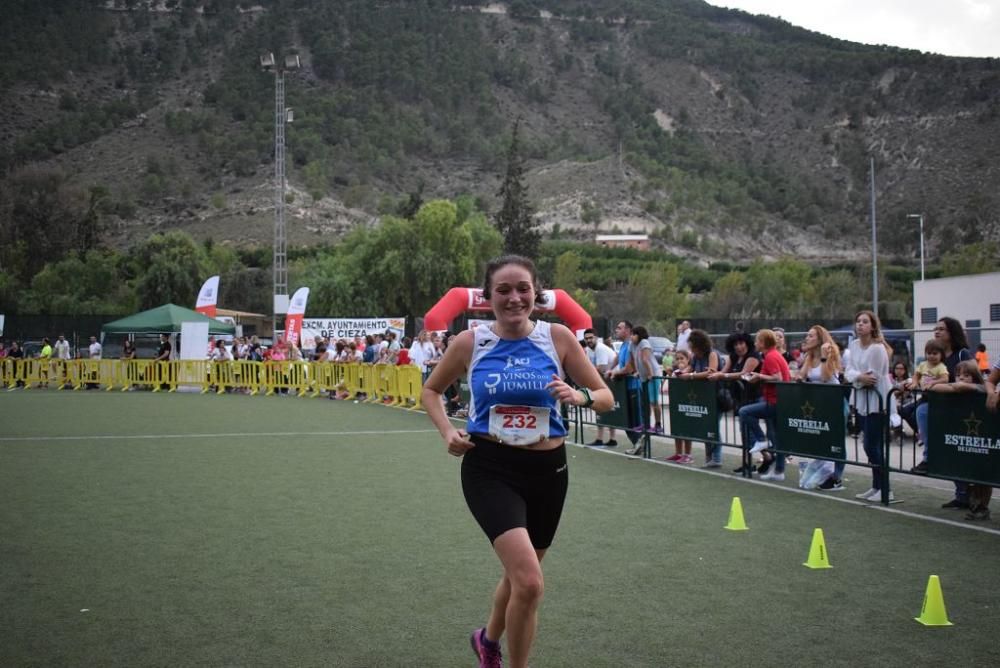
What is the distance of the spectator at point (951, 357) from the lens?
34.1 ft

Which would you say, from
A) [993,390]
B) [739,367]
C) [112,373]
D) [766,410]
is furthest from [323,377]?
[993,390]

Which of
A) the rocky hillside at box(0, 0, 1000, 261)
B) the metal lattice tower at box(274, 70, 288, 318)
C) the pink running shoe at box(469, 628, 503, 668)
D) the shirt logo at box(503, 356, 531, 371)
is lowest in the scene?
the pink running shoe at box(469, 628, 503, 668)

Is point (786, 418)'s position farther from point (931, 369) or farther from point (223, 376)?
point (223, 376)

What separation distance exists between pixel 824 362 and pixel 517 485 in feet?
28.6

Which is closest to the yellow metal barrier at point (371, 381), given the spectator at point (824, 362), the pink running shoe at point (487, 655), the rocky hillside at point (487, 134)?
the spectator at point (824, 362)

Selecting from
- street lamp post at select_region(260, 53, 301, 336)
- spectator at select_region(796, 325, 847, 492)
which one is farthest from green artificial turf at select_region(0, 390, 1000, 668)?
street lamp post at select_region(260, 53, 301, 336)

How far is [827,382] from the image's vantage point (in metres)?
12.7

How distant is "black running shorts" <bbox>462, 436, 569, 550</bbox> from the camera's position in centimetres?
464

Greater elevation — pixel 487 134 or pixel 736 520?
pixel 487 134

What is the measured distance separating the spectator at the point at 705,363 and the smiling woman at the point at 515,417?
9244 millimetres

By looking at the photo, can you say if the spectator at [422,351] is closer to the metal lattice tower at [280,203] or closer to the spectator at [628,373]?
the spectator at [628,373]

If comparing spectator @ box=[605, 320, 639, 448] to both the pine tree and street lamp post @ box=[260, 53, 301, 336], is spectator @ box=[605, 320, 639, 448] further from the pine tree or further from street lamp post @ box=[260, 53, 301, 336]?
the pine tree

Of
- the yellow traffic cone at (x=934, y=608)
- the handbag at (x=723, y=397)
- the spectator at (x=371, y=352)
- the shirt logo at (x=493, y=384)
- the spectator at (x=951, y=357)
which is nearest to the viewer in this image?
the shirt logo at (x=493, y=384)

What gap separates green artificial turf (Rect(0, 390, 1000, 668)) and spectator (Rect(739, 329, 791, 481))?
0.65 metres
